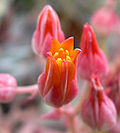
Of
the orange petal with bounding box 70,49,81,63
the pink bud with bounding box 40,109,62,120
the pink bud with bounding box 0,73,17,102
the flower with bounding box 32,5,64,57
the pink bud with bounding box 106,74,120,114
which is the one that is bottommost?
the pink bud with bounding box 40,109,62,120

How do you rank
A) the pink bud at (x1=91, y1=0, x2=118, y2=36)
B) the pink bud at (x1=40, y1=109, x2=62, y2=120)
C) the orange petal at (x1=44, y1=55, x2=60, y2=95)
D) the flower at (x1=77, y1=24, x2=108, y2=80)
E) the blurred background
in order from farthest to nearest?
the blurred background → the pink bud at (x1=91, y1=0, x2=118, y2=36) → the pink bud at (x1=40, y1=109, x2=62, y2=120) → the flower at (x1=77, y1=24, x2=108, y2=80) → the orange petal at (x1=44, y1=55, x2=60, y2=95)

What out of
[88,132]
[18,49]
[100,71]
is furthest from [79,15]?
[100,71]

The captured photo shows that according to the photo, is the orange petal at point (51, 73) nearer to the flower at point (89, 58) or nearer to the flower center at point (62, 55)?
the flower center at point (62, 55)

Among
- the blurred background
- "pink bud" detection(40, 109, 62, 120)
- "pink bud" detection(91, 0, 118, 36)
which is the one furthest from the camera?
the blurred background

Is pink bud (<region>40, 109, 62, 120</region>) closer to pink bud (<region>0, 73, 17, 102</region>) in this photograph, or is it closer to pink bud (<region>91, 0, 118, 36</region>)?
pink bud (<region>0, 73, 17, 102</region>)

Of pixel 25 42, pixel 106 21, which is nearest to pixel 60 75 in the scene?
pixel 106 21

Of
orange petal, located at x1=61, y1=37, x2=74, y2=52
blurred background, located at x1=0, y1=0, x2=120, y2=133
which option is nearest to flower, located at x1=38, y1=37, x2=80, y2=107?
orange petal, located at x1=61, y1=37, x2=74, y2=52

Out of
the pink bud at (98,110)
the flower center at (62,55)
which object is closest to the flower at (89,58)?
the pink bud at (98,110)
